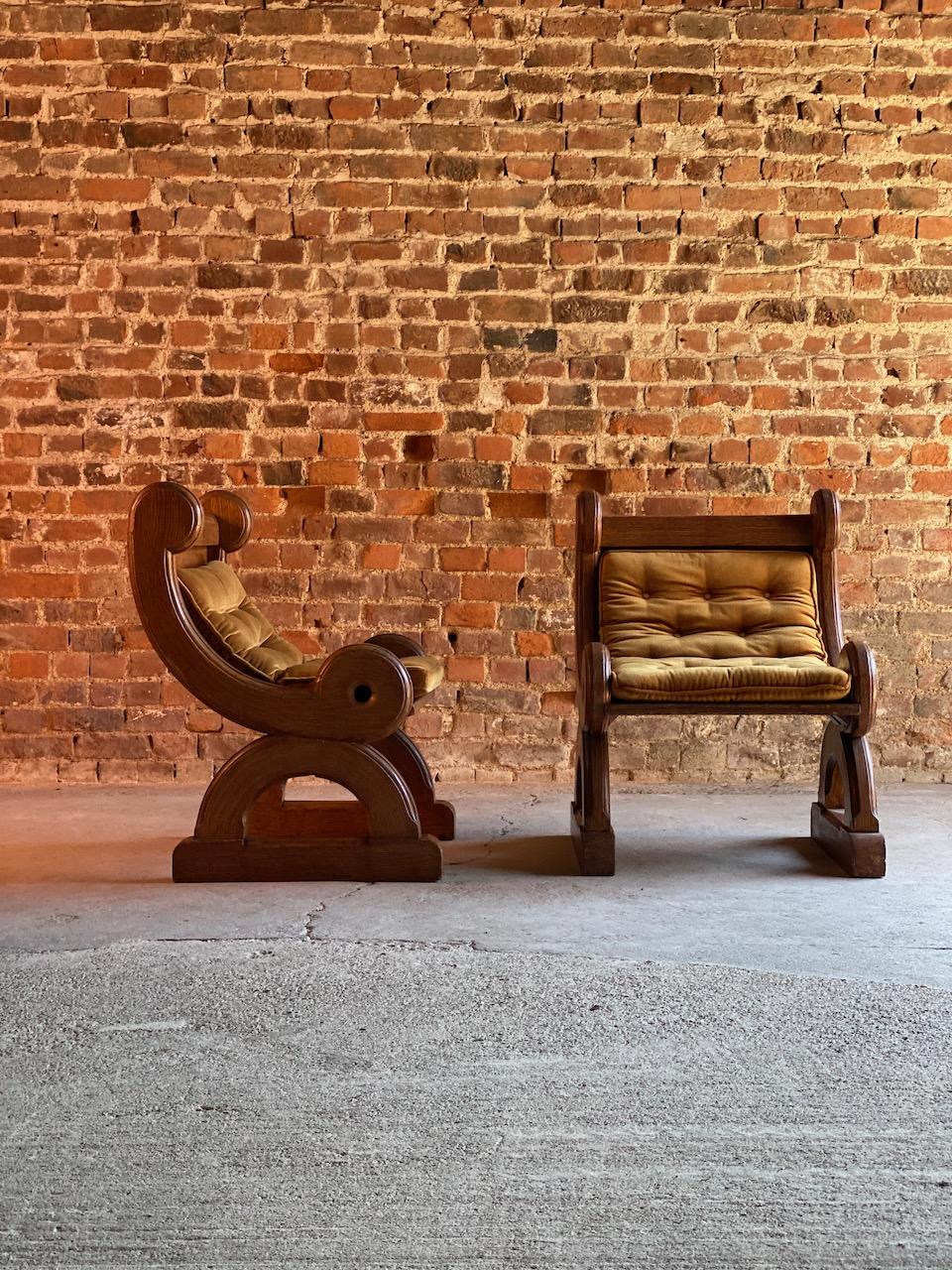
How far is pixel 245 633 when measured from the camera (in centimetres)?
369

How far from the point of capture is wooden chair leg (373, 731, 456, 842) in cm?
404

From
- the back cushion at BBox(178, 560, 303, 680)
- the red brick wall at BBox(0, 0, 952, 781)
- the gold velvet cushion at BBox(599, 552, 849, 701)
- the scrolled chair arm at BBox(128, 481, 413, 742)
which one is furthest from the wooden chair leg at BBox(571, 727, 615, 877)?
the red brick wall at BBox(0, 0, 952, 781)

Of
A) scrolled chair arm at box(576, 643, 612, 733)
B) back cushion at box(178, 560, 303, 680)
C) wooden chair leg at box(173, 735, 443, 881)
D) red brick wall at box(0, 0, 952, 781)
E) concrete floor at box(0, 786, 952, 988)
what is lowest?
concrete floor at box(0, 786, 952, 988)

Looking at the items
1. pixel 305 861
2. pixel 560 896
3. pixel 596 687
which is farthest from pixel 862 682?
pixel 305 861

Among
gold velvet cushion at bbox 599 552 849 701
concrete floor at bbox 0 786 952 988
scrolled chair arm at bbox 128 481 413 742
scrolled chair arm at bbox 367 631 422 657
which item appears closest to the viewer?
concrete floor at bbox 0 786 952 988

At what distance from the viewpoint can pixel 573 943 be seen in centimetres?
283

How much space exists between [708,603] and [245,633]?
4.83 ft

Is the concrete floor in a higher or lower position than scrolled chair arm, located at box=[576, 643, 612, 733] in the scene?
lower

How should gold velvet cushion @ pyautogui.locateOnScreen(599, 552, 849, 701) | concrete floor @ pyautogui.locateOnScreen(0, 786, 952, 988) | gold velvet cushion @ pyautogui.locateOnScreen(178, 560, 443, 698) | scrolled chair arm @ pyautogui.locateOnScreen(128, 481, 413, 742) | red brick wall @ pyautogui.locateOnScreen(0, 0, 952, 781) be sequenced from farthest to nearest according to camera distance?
red brick wall @ pyautogui.locateOnScreen(0, 0, 952, 781), gold velvet cushion @ pyautogui.locateOnScreen(599, 552, 849, 701), gold velvet cushion @ pyautogui.locateOnScreen(178, 560, 443, 698), scrolled chair arm @ pyautogui.locateOnScreen(128, 481, 413, 742), concrete floor @ pyautogui.locateOnScreen(0, 786, 952, 988)

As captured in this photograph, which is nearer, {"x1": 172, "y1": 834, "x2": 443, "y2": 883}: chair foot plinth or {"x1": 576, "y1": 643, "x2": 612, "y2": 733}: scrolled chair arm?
{"x1": 172, "y1": 834, "x2": 443, "y2": 883}: chair foot plinth

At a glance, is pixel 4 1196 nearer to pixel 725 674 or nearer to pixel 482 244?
pixel 725 674

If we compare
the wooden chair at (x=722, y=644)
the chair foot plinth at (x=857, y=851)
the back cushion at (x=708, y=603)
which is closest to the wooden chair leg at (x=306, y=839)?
the wooden chair at (x=722, y=644)

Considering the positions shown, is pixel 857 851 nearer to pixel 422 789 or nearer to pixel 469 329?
pixel 422 789

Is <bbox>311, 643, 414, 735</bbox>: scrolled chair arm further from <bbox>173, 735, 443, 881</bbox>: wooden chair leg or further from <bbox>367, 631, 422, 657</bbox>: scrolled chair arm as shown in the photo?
<bbox>367, 631, 422, 657</bbox>: scrolled chair arm
